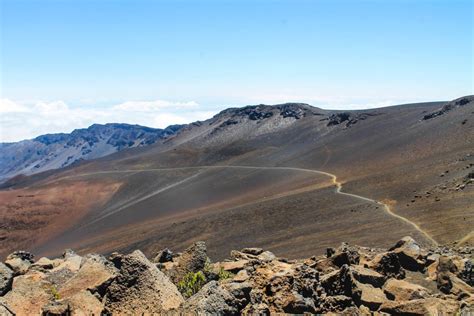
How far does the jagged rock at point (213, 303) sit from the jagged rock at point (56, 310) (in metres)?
1.93

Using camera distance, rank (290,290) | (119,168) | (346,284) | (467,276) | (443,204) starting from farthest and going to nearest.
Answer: (119,168)
(443,204)
(467,276)
(346,284)
(290,290)

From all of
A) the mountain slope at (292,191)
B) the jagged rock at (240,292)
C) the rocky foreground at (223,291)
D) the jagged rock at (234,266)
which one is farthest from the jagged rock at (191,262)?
the mountain slope at (292,191)

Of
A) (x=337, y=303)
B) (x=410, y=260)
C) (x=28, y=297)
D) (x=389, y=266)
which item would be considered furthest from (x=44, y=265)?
(x=410, y=260)

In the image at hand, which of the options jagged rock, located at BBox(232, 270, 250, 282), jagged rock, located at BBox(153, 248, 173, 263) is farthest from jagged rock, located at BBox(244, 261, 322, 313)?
jagged rock, located at BBox(153, 248, 173, 263)

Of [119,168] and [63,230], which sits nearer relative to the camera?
[63,230]

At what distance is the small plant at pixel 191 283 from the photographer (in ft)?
28.7

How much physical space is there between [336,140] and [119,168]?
4216 centimetres

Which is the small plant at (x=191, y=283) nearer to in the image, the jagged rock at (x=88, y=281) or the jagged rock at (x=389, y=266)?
the jagged rock at (x=88, y=281)

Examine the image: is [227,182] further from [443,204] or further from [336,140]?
[443,204]

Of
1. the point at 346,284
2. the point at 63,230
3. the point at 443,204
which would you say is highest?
the point at 346,284

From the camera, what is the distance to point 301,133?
94.2 m

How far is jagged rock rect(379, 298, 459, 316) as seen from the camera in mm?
7340

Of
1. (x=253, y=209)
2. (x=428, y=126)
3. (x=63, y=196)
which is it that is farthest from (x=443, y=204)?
(x=63, y=196)

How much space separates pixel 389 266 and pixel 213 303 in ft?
21.1
